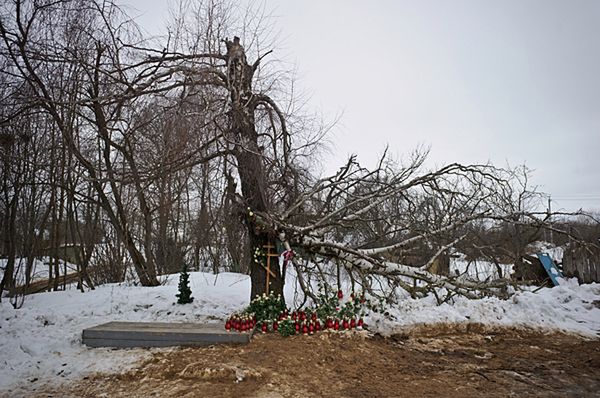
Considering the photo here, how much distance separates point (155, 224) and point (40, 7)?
658 cm

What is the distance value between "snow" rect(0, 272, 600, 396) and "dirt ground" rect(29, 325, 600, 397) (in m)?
0.49

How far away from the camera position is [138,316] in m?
6.55

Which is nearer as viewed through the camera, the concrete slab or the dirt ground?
the dirt ground

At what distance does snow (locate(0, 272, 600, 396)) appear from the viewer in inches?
177

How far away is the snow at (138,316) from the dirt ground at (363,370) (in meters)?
0.49

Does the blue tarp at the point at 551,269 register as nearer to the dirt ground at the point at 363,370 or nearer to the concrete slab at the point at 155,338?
the dirt ground at the point at 363,370

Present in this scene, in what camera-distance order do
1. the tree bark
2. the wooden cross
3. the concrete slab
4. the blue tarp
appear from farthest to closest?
the blue tarp, the wooden cross, the tree bark, the concrete slab

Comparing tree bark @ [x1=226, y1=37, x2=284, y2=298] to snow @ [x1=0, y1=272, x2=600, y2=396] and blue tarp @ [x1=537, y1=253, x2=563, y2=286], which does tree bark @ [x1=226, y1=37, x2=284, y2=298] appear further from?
blue tarp @ [x1=537, y1=253, x2=563, y2=286]

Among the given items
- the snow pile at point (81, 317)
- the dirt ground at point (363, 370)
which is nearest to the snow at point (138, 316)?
the snow pile at point (81, 317)

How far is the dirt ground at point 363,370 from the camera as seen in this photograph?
143 inches

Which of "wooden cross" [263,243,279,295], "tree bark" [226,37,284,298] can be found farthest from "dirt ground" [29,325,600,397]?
"tree bark" [226,37,284,298]

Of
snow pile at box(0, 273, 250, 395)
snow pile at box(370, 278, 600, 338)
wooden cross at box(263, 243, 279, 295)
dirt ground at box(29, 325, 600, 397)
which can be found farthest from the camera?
wooden cross at box(263, 243, 279, 295)

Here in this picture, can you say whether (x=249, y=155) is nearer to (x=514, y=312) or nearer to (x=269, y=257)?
(x=269, y=257)

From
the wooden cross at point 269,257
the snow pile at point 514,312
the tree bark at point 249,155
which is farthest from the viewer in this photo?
the wooden cross at point 269,257
